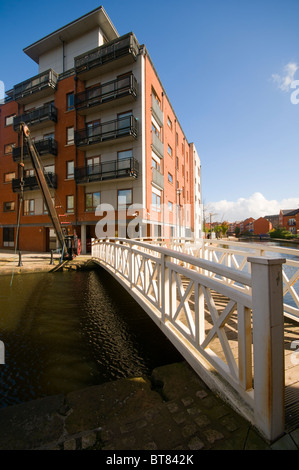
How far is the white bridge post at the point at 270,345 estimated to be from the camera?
4.63 ft

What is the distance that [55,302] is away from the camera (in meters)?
6.11

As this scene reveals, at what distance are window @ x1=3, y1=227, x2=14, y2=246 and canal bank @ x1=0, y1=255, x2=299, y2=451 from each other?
2352 cm

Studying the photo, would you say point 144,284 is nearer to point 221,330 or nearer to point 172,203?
point 221,330

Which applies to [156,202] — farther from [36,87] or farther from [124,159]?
[36,87]

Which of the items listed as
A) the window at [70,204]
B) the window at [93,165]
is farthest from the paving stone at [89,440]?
the window at [70,204]

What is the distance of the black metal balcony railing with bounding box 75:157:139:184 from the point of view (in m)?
15.0

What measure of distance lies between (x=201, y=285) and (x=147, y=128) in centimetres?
1640

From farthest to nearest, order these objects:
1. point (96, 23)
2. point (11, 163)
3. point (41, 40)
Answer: point (11, 163)
point (41, 40)
point (96, 23)

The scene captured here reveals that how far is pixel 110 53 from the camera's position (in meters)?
15.4

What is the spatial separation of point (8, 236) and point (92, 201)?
11.5 metres

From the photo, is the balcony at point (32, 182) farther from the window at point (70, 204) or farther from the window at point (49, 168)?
the window at point (70, 204)

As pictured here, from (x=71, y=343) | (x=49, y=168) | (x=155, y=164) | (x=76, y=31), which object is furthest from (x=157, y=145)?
(x=71, y=343)

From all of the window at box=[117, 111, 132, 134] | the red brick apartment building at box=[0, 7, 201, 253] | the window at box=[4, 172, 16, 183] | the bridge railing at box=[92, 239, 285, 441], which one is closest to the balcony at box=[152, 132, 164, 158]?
the red brick apartment building at box=[0, 7, 201, 253]
